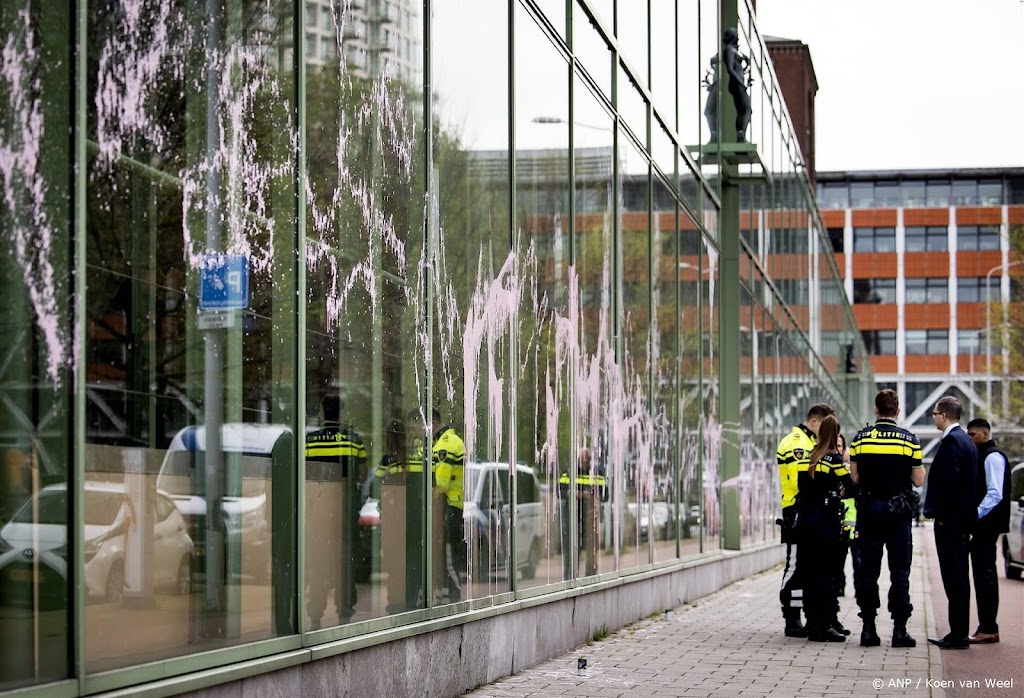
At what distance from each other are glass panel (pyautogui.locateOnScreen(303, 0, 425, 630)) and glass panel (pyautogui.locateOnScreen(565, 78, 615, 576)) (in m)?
4.11

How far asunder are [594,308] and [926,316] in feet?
280

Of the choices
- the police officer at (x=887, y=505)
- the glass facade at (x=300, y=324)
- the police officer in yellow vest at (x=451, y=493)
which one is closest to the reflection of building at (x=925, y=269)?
the police officer at (x=887, y=505)

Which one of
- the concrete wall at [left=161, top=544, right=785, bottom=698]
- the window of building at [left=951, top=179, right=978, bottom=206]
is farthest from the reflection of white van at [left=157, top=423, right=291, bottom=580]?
the window of building at [left=951, top=179, right=978, bottom=206]

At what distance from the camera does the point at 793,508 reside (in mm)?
12555

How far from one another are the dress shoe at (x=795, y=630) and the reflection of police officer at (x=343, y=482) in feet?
19.9

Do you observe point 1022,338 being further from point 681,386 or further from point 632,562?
point 632,562

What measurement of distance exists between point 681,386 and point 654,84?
11.6ft

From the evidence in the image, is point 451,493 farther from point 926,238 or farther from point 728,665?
point 926,238

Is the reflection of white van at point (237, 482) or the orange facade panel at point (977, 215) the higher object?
the orange facade panel at point (977, 215)

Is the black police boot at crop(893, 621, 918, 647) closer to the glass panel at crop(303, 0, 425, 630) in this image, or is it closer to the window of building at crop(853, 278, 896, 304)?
the glass panel at crop(303, 0, 425, 630)

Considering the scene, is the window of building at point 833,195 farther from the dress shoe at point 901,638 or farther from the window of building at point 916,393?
the dress shoe at point 901,638

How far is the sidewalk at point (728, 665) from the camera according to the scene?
910 cm

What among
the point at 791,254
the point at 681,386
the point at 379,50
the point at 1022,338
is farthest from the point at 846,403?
the point at 379,50

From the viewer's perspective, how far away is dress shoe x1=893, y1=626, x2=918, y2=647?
11.8m
